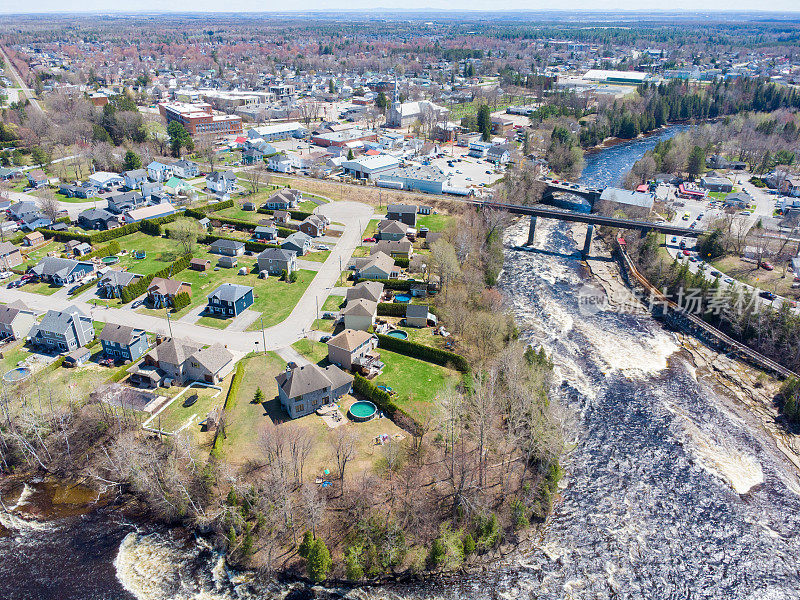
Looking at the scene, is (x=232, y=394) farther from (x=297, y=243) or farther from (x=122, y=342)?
(x=297, y=243)

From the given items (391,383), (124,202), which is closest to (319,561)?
(391,383)

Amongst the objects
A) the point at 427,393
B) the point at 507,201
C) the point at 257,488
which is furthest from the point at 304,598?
the point at 507,201

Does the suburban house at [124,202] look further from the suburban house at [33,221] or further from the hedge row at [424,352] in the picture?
the hedge row at [424,352]

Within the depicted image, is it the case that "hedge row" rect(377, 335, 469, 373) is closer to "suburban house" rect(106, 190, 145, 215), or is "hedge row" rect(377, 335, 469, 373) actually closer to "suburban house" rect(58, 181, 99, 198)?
"suburban house" rect(106, 190, 145, 215)

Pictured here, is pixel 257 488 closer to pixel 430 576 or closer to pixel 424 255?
pixel 430 576

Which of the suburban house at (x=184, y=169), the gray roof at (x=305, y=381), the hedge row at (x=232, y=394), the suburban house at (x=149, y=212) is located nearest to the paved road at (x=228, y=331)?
the hedge row at (x=232, y=394)

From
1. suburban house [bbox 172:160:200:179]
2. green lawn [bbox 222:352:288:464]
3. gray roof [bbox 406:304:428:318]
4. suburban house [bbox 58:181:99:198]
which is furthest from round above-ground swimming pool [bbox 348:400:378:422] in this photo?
suburban house [bbox 172:160:200:179]
